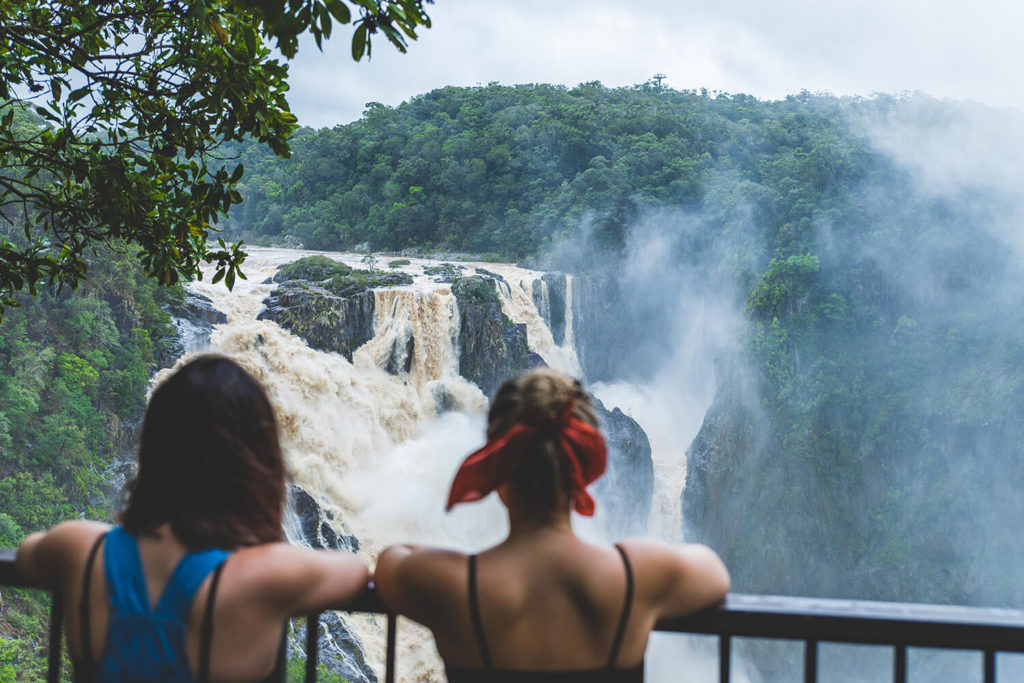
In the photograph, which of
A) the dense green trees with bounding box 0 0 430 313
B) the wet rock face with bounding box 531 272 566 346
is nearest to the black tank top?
the dense green trees with bounding box 0 0 430 313

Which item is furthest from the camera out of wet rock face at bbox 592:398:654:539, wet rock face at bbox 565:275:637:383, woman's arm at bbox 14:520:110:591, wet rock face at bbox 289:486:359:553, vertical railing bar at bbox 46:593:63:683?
wet rock face at bbox 565:275:637:383

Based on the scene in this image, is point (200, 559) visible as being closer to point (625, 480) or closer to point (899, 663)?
point (899, 663)

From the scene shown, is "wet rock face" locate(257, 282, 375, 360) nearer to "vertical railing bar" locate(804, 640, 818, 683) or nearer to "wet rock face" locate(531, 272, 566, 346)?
"wet rock face" locate(531, 272, 566, 346)

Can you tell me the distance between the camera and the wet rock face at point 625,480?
1839 centimetres

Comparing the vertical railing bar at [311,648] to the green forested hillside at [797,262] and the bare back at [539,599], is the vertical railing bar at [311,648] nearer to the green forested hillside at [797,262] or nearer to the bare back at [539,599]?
the bare back at [539,599]

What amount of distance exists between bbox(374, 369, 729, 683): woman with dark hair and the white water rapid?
10416mm

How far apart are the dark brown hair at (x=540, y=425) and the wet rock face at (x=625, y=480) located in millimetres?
17203

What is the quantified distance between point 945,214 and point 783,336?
6.39m

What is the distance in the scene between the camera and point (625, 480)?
62.1ft

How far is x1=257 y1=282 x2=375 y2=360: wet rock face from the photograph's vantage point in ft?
48.8

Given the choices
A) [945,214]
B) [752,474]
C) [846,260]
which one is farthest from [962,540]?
[945,214]

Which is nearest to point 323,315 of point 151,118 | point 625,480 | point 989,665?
point 625,480

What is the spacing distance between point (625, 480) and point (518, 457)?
1817 centimetres

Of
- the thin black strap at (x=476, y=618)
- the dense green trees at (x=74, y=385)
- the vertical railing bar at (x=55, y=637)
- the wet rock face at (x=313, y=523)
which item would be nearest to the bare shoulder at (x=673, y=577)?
the thin black strap at (x=476, y=618)
